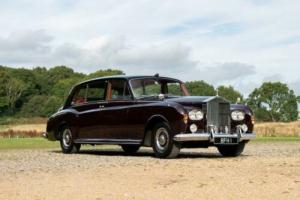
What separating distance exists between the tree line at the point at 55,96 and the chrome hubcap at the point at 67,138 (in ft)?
309

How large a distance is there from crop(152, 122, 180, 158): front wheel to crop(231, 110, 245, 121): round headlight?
65.1 inches

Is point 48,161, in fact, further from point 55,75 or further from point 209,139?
point 55,75

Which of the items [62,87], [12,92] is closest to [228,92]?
[62,87]

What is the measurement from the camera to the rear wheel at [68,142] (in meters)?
17.5

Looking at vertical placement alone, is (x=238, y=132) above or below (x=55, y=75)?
below

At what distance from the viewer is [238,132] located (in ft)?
48.4

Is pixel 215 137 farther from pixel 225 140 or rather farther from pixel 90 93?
pixel 90 93

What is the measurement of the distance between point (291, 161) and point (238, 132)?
2169 mm

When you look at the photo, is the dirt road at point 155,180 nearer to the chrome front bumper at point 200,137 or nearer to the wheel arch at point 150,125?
the chrome front bumper at point 200,137

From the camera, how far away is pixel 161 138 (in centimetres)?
1447

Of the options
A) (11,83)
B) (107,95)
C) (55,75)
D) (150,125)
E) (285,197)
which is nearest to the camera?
(285,197)

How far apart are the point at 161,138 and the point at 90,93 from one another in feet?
11.7

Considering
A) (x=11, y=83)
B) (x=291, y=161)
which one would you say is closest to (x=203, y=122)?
(x=291, y=161)

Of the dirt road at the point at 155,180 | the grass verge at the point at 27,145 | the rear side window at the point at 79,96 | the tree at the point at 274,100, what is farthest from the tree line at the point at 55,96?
the dirt road at the point at 155,180
